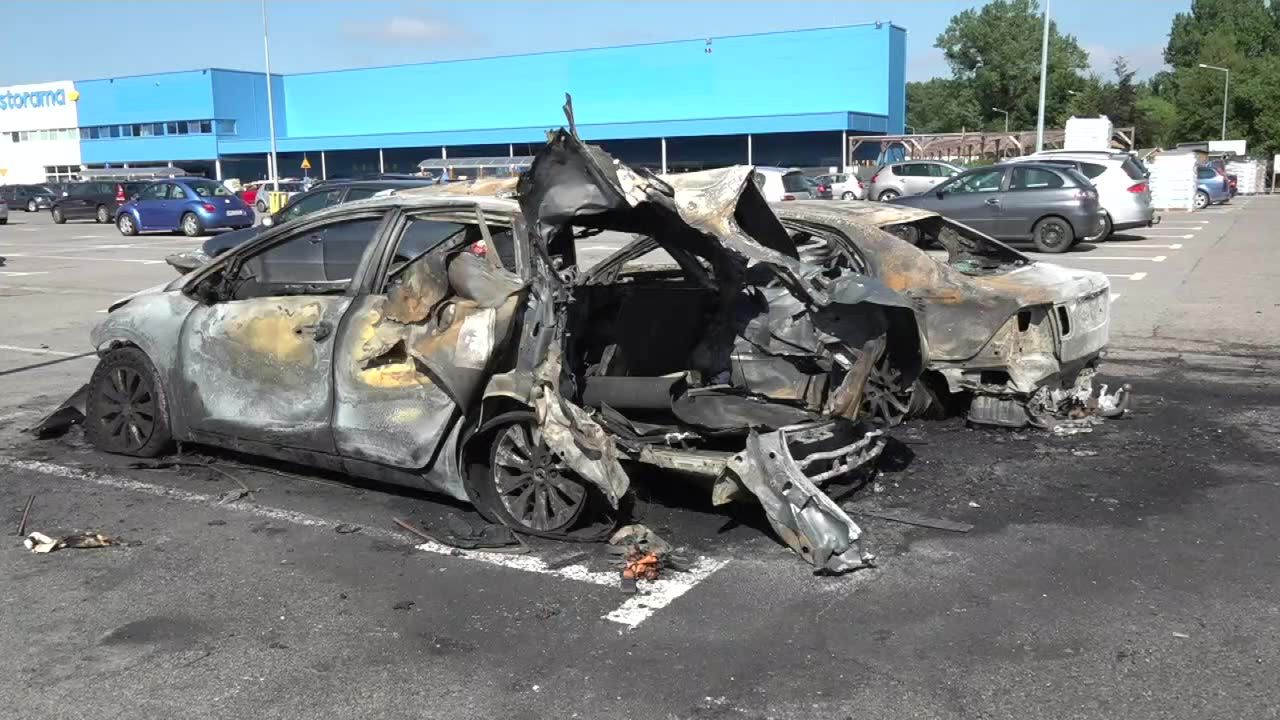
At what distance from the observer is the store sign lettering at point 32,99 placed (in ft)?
246

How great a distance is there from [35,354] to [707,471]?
8329 mm

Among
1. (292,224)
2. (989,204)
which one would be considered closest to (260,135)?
(989,204)

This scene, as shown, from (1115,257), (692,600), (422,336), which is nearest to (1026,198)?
(1115,257)

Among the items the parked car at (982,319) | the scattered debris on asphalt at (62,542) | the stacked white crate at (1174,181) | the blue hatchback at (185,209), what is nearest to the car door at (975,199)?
the parked car at (982,319)

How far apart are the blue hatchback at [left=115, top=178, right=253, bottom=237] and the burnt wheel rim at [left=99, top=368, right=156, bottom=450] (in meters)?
23.6

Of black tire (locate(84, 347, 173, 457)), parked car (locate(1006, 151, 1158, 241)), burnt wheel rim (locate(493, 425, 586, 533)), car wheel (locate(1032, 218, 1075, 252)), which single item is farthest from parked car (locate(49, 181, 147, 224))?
burnt wheel rim (locate(493, 425, 586, 533))

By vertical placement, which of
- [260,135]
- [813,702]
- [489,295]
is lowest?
[813,702]

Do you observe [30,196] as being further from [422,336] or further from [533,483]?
[533,483]

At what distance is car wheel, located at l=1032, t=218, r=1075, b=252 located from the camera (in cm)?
1869

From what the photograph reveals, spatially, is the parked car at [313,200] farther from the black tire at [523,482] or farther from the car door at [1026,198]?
the car door at [1026,198]

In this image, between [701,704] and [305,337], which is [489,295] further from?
[701,704]

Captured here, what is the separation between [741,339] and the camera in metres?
5.92

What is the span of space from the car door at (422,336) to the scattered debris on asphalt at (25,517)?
1568 mm

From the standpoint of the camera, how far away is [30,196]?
47.2 metres
